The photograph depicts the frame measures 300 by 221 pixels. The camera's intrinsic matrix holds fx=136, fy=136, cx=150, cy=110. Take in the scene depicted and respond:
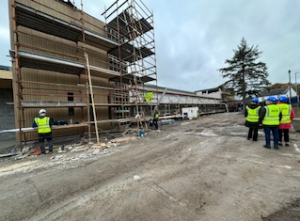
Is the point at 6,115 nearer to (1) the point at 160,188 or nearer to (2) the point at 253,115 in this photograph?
(1) the point at 160,188

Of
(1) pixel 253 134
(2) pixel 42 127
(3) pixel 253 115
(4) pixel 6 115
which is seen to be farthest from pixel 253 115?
(4) pixel 6 115

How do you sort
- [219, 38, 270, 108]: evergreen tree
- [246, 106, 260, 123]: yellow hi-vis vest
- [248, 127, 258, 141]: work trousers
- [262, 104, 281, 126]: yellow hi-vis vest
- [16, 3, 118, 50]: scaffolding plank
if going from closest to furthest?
[262, 104, 281, 126]: yellow hi-vis vest → [246, 106, 260, 123]: yellow hi-vis vest → [248, 127, 258, 141]: work trousers → [16, 3, 118, 50]: scaffolding plank → [219, 38, 270, 108]: evergreen tree

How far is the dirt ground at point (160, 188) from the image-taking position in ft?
6.60

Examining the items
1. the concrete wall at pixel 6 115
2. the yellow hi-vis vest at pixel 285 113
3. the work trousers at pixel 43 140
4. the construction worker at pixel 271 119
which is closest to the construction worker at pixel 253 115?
the construction worker at pixel 271 119

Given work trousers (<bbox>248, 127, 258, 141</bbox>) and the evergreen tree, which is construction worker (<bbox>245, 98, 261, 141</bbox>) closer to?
work trousers (<bbox>248, 127, 258, 141</bbox>)

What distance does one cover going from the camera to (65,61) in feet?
22.8

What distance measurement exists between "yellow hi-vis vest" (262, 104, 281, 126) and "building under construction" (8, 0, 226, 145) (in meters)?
6.86

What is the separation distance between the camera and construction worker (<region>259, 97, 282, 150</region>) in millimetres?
4648

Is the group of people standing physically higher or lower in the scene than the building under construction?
lower

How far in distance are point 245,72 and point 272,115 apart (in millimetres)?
23686

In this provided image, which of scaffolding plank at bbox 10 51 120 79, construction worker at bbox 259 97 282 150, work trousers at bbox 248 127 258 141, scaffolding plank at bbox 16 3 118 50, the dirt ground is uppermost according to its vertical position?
scaffolding plank at bbox 16 3 118 50

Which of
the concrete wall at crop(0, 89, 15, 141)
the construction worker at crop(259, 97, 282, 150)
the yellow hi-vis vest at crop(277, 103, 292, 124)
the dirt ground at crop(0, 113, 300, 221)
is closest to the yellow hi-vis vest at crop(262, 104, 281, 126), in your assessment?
the construction worker at crop(259, 97, 282, 150)

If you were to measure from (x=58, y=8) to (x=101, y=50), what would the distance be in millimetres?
3233

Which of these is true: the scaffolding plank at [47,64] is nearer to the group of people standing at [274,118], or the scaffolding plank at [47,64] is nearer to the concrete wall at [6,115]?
the concrete wall at [6,115]
